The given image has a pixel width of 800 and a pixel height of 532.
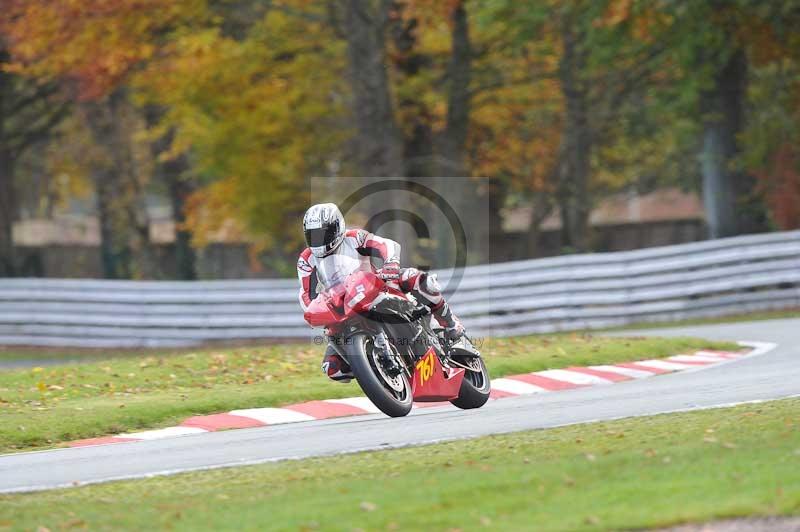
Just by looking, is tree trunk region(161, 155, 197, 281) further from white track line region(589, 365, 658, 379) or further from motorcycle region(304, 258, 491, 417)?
motorcycle region(304, 258, 491, 417)

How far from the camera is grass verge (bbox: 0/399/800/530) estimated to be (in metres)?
6.79

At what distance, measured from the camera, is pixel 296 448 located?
990cm

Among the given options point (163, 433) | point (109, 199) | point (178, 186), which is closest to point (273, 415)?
point (163, 433)

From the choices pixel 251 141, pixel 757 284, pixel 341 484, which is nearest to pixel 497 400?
pixel 341 484

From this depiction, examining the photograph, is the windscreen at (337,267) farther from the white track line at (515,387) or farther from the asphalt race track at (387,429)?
the white track line at (515,387)

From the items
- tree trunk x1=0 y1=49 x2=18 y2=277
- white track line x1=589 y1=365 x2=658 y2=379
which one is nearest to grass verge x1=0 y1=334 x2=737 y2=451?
white track line x1=589 y1=365 x2=658 y2=379

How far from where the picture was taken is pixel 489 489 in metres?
7.50

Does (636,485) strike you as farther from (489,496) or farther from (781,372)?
(781,372)

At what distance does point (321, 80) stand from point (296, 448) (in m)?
20.1

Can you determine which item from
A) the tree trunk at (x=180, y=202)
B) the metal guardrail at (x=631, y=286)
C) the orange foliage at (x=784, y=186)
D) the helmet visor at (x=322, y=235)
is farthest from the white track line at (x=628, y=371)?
the tree trunk at (x=180, y=202)

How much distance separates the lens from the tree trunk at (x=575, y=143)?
2869 cm

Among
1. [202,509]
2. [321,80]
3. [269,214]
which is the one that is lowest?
[202,509]

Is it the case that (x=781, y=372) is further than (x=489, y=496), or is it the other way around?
(x=781, y=372)

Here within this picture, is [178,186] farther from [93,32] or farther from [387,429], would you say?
[387,429]
